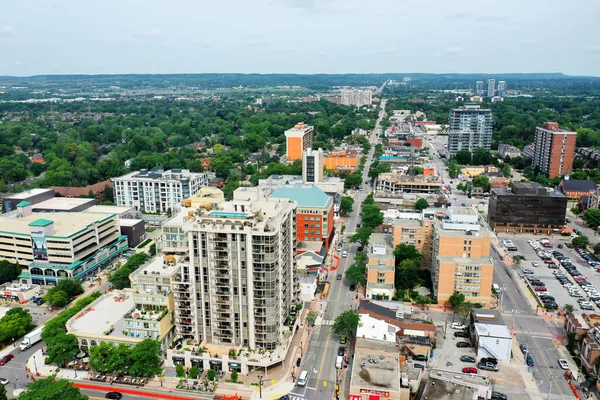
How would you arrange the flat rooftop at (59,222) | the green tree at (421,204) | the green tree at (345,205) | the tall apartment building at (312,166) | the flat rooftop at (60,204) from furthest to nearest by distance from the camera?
1. the tall apartment building at (312,166)
2. the green tree at (421,204)
3. the green tree at (345,205)
4. the flat rooftop at (60,204)
5. the flat rooftop at (59,222)

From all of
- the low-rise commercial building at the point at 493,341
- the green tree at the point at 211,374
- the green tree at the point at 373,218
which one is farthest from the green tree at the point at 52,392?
the green tree at the point at 373,218

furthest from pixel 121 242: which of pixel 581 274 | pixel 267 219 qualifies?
pixel 581 274

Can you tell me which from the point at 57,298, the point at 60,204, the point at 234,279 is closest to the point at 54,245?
the point at 57,298

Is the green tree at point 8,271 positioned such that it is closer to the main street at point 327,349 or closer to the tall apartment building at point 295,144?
the main street at point 327,349

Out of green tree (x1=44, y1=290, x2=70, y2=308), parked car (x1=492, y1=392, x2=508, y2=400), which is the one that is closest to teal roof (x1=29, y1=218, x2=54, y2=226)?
green tree (x1=44, y1=290, x2=70, y2=308)

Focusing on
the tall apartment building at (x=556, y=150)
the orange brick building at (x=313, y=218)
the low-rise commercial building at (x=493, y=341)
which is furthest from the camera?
the tall apartment building at (x=556, y=150)

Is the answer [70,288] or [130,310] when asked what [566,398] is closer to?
[130,310]

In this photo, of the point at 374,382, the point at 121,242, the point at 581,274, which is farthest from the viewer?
the point at 121,242
